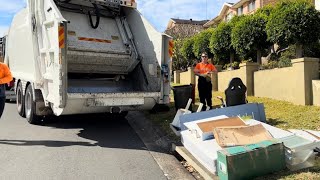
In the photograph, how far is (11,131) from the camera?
314 inches

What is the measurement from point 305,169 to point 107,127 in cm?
500

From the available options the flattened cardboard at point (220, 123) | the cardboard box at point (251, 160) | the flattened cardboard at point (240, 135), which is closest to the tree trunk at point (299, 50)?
the flattened cardboard at point (220, 123)

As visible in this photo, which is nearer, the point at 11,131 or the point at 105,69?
the point at 11,131

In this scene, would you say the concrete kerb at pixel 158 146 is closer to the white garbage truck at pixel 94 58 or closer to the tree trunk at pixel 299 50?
the white garbage truck at pixel 94 58

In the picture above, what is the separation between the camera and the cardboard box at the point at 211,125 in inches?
190

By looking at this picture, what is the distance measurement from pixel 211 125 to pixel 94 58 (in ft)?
12.9

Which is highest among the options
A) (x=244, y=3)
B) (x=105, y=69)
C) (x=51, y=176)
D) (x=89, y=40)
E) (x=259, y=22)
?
(x=244, y=3)

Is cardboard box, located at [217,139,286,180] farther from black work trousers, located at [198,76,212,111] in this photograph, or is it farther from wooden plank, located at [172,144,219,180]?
black work trousers, located at [198,76,212,111]

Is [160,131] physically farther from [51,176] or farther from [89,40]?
[51,176]

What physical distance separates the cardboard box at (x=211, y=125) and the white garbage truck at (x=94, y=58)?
8.04 feet

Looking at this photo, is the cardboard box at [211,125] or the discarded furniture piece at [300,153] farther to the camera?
the cardboard box at [211,125]

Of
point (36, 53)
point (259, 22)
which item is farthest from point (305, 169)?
point (259, 22)

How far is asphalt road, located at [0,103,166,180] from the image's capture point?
502 centimetres

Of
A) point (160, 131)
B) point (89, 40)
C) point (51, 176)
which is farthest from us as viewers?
point (89, 40)
